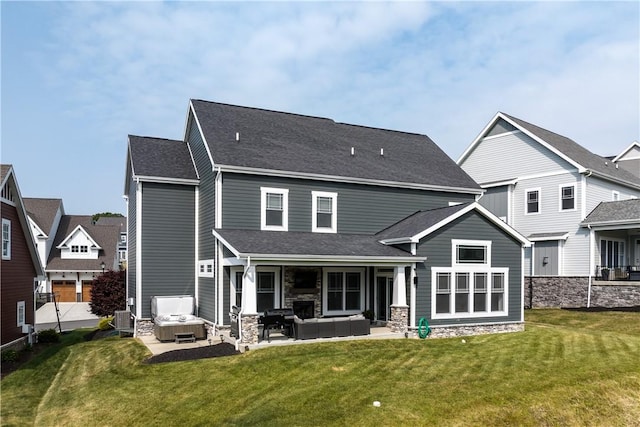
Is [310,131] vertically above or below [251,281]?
above

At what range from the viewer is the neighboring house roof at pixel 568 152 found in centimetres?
2855

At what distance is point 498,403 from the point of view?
1182 centimetres

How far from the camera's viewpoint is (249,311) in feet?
54.1

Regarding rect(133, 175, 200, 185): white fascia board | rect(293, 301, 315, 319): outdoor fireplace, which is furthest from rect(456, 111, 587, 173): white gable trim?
rect(133, 175, 200, 185): white fascia board

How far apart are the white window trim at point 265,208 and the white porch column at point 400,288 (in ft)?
14.6

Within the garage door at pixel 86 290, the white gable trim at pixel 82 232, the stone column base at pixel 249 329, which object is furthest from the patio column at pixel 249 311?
the white gable trim at pixel 82 232

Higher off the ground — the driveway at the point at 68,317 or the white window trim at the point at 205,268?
the white window trim at the point at 205,268

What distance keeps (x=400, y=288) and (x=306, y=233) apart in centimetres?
409

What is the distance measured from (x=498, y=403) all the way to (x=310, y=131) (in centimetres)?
1585

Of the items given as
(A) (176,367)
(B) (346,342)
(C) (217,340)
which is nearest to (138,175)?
(C) (217,340)

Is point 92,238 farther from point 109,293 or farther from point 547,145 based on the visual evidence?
point 547,145

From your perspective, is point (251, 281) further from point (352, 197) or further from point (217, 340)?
point (352, 197)

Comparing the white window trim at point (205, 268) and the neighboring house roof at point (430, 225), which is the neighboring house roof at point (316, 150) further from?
the white window trim at point (205, 268)

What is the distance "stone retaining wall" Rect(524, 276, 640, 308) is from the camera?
25.8 m
